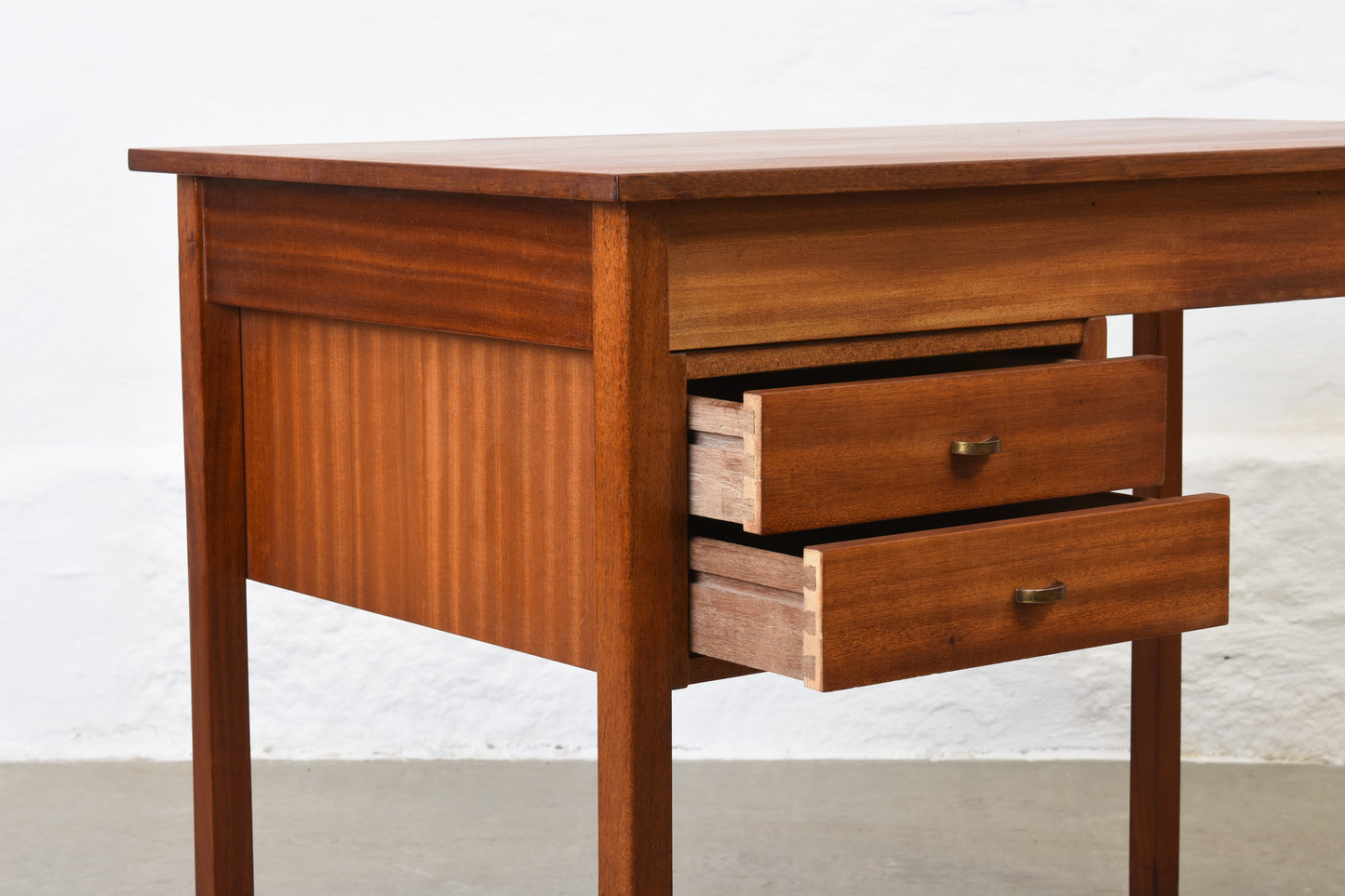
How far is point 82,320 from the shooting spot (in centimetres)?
325

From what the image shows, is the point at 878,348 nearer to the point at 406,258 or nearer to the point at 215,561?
the point at 406,258

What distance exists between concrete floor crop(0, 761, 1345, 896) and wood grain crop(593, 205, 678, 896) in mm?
1129

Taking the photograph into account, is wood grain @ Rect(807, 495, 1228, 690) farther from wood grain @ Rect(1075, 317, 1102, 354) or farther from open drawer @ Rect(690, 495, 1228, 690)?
wood grain @ Rect(1075, 317, 1102, 354)

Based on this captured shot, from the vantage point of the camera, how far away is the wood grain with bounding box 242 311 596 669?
5.50 ft

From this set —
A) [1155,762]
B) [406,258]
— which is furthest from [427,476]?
[1155,762]

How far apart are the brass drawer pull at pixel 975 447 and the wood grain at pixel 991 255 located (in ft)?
0.36

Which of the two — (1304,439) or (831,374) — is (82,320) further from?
(1304,439)

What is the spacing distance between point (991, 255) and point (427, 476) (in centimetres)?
54

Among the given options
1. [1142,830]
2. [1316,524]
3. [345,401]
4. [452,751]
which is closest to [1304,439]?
[1316,524]

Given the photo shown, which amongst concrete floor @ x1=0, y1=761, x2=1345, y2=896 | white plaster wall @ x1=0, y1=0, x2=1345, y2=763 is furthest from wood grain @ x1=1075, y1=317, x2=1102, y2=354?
white plaster wall @ x1=0, y1=0, x2=1345, y2=763

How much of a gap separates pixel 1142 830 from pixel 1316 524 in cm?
87

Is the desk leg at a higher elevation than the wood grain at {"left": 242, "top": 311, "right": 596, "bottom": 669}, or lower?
lower

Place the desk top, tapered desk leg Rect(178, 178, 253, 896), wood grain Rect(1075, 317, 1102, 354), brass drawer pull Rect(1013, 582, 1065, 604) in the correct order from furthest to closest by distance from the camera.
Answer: tapered desk leg Rect(178, 178, 253, 896) < wood grain Rect(1075, 317, 1102, 354) < brass drawer pull Rect(1013, 582, 1065, 604) < the desk top

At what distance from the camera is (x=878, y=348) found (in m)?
1.70
